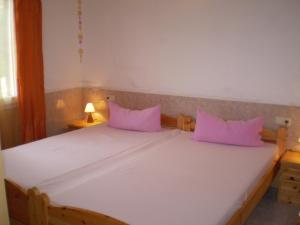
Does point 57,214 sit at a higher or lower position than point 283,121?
lower

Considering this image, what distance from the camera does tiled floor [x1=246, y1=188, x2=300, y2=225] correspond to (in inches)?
111

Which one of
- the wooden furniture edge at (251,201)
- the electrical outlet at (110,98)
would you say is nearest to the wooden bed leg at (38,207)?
the wooden furniture edge at (251,201)

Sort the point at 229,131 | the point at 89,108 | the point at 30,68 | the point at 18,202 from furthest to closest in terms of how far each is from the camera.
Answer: the point at 89,108 → the point at 30,68 → the point at 229,131 → the point at 18,202

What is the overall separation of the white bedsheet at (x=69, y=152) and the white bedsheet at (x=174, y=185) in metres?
0.18

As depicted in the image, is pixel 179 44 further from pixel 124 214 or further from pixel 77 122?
pixel 124 214

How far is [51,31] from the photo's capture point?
4035mm

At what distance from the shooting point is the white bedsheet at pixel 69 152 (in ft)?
8.36

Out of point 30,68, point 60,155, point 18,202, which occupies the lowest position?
point 18,202

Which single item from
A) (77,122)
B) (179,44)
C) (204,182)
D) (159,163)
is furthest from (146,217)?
(77,122)

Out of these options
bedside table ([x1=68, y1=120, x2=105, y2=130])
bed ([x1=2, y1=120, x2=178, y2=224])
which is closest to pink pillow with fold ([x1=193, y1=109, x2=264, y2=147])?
bed ([x1=2, y1=120, x2=178, y2=224])

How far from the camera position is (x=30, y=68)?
3.67 metres

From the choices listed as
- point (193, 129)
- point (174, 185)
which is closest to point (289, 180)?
point (193, 129)

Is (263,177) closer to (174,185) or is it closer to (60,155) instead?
(174,185)

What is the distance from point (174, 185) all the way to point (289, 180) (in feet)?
4.48
